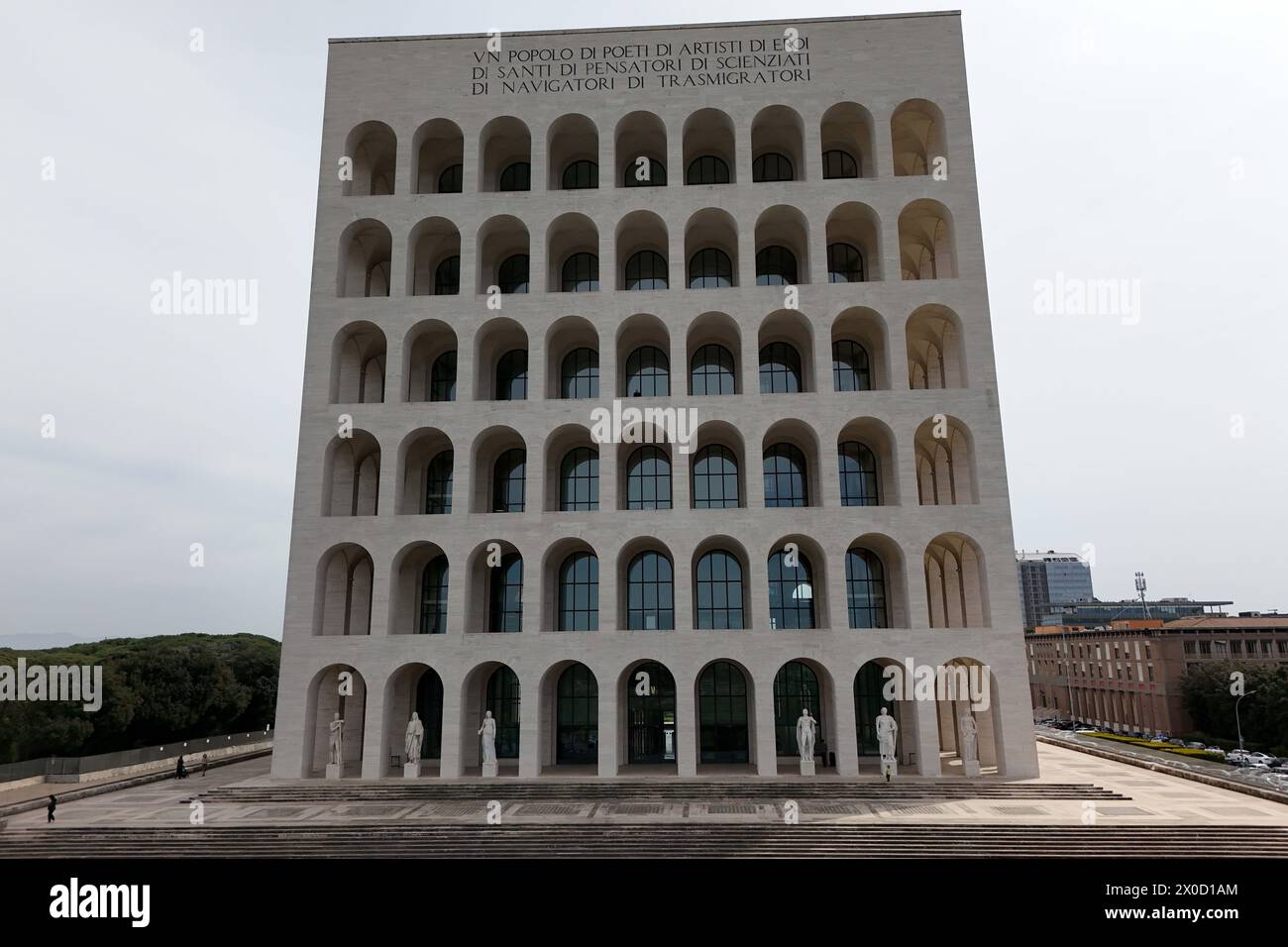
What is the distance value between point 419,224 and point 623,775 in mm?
25431

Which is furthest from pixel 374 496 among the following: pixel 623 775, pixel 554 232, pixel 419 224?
pixel 623 775

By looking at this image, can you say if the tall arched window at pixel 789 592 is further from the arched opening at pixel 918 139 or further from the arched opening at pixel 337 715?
the arched opening at pixel 918 139

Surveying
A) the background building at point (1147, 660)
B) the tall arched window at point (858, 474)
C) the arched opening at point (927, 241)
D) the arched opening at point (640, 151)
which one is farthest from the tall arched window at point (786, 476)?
the background building at point (1147, 660)

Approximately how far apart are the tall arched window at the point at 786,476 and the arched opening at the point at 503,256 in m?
14.0

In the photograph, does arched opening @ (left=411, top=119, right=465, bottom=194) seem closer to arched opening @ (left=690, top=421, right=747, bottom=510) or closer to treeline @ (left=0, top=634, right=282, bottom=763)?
arched opening @ (left=690, top=421, right=747, bottom=510)

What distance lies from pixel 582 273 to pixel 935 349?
1774 cm

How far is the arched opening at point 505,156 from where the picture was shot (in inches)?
1452

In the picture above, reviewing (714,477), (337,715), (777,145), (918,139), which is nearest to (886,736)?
(714,477)

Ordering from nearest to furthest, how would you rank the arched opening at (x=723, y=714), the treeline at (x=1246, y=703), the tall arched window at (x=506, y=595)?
the arched opening at (x=723, y=714) < the tall arched window at (x=506, y=595) < the treeline at (x=1246, y=703)

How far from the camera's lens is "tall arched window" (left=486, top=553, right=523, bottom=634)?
117 feet

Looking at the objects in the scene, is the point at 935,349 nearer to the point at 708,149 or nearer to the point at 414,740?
the point at 708,149
